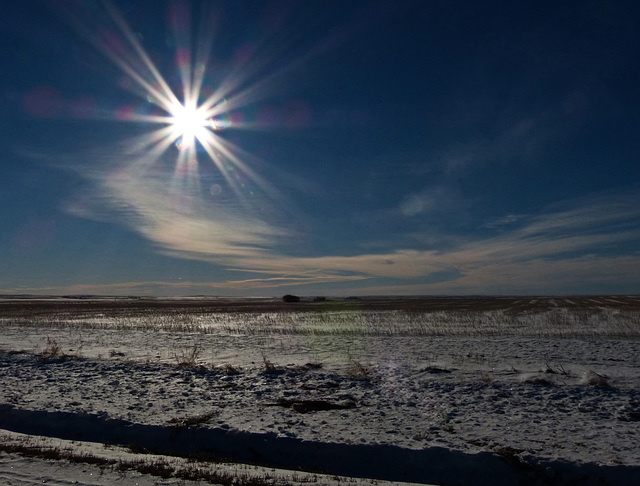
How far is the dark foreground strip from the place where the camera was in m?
8.14

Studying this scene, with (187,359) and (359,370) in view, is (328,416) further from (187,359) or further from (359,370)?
(187,359)

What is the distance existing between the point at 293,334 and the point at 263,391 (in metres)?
14.9

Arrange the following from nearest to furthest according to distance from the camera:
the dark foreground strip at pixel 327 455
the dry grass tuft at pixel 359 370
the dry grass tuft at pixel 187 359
A: the dark foreground strip at pixel 327 455 → the dry grass tuft at pixel 359 370 → the dry grass tuft at pixel 187 359

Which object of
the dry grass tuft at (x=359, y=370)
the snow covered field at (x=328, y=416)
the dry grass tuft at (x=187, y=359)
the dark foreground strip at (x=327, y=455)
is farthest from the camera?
the dry grass tuft at (x=187, y=359)

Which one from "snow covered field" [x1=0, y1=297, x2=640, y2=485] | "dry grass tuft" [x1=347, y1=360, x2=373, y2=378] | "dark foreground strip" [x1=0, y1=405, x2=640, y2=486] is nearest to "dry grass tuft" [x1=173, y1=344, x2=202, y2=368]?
"snow covered field" [x1=0, y1=297, x2=640, y2=485]

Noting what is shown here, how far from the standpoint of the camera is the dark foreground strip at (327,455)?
8141mm

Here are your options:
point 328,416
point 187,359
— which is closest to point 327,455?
point 328,416

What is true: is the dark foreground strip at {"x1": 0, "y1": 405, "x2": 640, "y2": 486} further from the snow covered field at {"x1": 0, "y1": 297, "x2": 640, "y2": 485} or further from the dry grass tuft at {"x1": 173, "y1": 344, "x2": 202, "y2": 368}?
the dry grass tuft at {"x1": 173, "y1": 344, "x2": 202, "y2": 368}

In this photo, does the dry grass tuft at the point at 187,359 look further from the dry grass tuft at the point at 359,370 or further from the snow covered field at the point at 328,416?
the dry grass tuft at the point at 359,370

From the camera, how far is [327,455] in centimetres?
921

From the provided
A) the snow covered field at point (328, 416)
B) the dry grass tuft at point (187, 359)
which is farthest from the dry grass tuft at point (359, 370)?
the dry grass tuft at point (187, 359)

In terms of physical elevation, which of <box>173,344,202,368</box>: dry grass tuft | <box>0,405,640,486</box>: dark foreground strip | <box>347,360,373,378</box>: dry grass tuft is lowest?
<box>0,405,640,486</box>: dark foreground strip

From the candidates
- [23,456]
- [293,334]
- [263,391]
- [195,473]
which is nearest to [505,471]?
[195,473]

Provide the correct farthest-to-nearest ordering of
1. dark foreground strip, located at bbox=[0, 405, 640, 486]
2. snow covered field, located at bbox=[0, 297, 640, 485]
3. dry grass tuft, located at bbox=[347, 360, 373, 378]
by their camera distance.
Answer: dry grass tuft, located at bbox=[347, 360, 373, 378], snow covered field, located at bbox=[0, 297, 640, 485], dark foreground strip, located at bbox=[0, 405, 640, 486]
